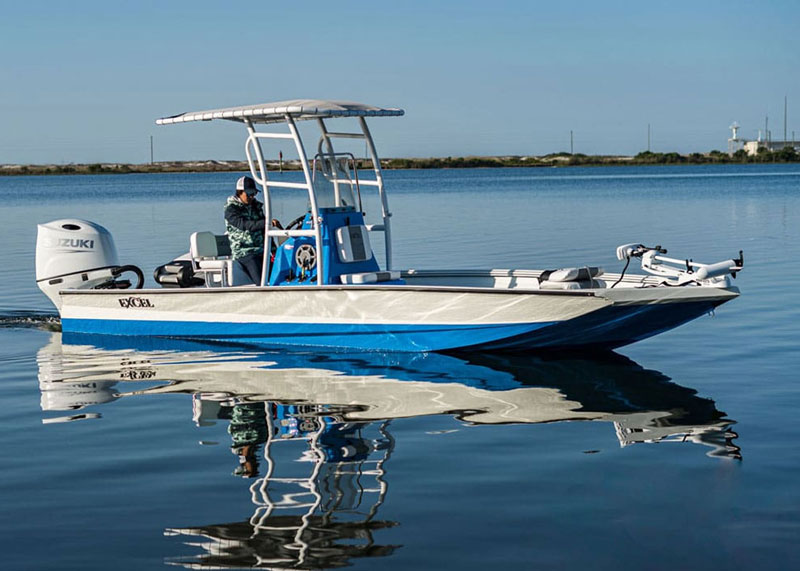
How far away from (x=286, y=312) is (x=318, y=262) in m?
0.84

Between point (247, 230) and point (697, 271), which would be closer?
point (697, 271)

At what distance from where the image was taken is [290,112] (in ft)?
37.8

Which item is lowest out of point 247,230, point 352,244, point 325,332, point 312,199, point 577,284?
point 325,332

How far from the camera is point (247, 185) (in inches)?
486

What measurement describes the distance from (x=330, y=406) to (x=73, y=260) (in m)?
5.84

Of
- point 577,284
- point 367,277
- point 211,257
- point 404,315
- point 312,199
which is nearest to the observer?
point 577,284

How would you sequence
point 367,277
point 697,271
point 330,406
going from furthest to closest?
point 367,277 < point 697,271 < point 330,406

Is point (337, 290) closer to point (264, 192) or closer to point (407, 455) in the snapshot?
point (264, 192)

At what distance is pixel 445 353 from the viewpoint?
38.3ft

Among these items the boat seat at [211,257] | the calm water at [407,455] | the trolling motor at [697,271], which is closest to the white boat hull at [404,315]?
the trolling motor at [697,271]

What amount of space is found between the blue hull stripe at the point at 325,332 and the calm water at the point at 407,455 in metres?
0.21

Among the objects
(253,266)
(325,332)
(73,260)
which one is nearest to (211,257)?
(253,266)

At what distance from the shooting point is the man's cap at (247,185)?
12328mm

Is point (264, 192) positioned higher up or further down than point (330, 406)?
higher up
